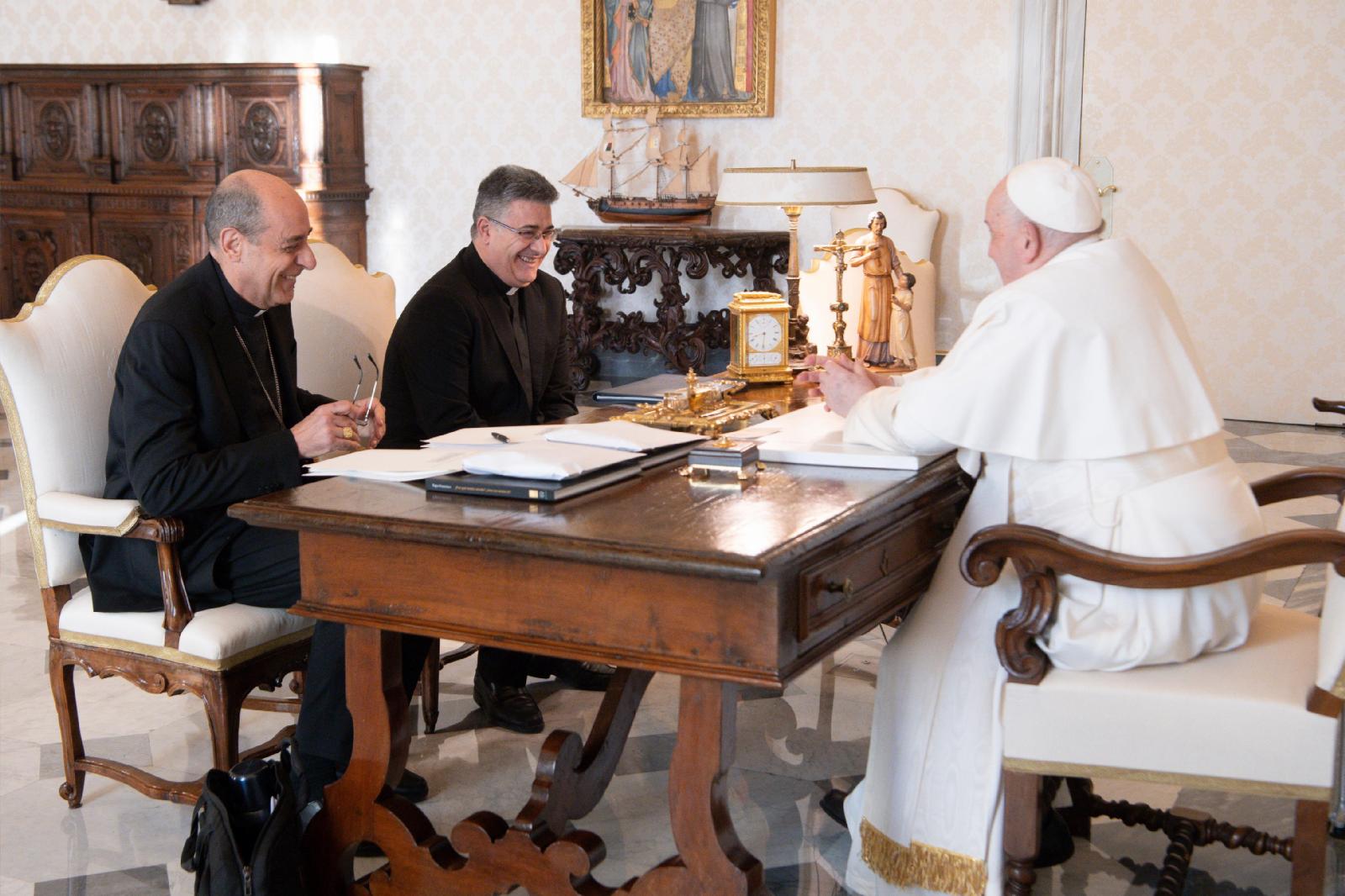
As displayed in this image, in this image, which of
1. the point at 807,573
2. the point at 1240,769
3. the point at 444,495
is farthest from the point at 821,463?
Result: the point at 1240,769

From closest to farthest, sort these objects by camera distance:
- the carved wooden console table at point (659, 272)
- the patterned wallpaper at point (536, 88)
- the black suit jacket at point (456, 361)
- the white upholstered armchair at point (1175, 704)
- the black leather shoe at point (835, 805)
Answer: the white upholstered armchair at point (1175, 704) < the black leather shoe at point (835, 805) < the black suit jacket at point (456, 361) < the patterned wallpaper at point (536, 88) < the carved wooden console table at point (659, 272)

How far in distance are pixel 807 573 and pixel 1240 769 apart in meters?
0.89

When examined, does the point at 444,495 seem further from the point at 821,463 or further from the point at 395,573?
the point at 821,463

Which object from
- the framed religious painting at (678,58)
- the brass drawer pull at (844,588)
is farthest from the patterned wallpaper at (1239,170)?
the brass drawer pull at (844,588)

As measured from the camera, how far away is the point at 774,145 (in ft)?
29.5

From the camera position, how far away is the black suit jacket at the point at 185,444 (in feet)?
10.0

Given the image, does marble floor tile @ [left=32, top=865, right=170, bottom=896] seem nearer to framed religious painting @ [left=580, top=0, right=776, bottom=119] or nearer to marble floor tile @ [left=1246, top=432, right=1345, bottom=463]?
marble floor tile @ [left=1246, top=432, right=1345, bottom=463]

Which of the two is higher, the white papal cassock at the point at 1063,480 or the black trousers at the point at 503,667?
the white papal cassock at the point at 1063,480

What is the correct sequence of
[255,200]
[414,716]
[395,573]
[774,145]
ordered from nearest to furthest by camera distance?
1. [395,573]
2. [255,200]
3. [414,716]
4. [774,145]

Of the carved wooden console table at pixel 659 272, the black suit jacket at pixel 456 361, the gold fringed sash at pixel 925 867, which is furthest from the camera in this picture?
the carved wooden console table at pixel 659 272

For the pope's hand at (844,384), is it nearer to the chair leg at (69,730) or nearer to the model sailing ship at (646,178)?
the chair leg at (69,730)

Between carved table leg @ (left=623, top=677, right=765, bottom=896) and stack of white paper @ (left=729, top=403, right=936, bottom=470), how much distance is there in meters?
0.59

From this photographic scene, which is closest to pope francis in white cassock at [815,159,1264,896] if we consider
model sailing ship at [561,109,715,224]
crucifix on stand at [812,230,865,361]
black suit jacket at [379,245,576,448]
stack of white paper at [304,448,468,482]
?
stack of white paper at [304,448,468,482]

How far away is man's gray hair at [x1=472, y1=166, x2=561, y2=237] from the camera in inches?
151
